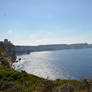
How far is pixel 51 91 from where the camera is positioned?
8.65 metres

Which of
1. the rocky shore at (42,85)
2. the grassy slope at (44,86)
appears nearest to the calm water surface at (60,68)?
the rocky shore at (42,85)

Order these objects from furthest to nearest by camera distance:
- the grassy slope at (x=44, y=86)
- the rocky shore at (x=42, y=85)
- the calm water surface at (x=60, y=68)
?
the calm water surface at (x=60, y=68), the rocky shore at (x=42, y=85), the grassy slope at (x=44, y=86)

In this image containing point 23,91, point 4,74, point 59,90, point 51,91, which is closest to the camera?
point 59,90

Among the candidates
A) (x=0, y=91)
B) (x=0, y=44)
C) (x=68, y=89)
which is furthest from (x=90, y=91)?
(x=0, y=44)

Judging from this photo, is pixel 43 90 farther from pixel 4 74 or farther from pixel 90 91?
pixel 4 74

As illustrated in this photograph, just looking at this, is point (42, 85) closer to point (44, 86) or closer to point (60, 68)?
point (44, 86)

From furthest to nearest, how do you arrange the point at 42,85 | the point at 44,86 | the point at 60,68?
the point at 60,68 → the point at 42,85 → the point at 44,86

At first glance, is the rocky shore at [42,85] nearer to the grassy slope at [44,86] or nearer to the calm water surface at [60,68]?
the grassy slope at [44,86]

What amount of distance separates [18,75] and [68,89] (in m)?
15.3

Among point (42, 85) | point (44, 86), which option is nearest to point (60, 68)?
point (42, 85)

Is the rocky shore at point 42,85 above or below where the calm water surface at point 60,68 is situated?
above

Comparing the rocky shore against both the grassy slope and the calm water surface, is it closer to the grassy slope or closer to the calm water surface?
the grassy slope

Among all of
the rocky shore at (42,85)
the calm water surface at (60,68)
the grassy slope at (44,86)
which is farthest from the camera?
the calm water surface at (60,68)

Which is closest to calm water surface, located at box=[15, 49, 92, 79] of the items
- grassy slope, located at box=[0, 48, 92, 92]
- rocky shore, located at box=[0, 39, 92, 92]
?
rocky shore, located at box=[0, 39, 92, 92]
